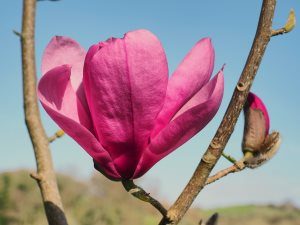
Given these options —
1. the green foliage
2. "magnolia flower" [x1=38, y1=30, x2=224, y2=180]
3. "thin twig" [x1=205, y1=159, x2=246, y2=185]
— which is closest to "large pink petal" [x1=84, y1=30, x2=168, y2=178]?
"magnolia flower" [x1=38, y1=30, x2=224, y2=180]

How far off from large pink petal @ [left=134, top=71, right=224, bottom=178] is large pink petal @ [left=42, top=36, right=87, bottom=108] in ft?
0.34

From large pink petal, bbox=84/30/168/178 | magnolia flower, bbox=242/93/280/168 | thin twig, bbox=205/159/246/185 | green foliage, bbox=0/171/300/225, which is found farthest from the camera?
green foliage, bbox=0/171/300/225

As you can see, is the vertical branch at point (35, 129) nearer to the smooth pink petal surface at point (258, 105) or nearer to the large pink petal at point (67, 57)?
the large pink petal at point (67, 57)

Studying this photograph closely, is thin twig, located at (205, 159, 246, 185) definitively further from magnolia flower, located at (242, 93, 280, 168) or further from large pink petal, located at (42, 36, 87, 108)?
large pink petal, located at (42, 36, 87, 108)

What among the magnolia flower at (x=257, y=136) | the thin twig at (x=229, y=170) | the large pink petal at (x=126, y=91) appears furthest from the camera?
the magnolia flower at (x=257, y=136)

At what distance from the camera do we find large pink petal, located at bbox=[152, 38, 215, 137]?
0.56m

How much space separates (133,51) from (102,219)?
9.56 metres

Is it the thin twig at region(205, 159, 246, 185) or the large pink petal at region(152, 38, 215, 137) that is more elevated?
the large pink petal at region(152, 38, 215, 137)

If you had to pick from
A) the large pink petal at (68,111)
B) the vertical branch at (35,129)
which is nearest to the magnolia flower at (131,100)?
the large pink petal at (68,111)

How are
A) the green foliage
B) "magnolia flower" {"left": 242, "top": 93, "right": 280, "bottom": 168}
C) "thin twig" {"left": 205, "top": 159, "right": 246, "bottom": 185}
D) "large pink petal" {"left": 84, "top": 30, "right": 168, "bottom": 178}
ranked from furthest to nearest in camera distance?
1. the green foliage
2. "magnolia flower" {"left": 242, "top": 93, "right": 280, "bottom": 168}
3. "thin twig" {"left": 205, "top": 159, "right": 246, "bottom": 185}
4. "large pink petal" {"left": 84, "top": 30, "right": 168, "bottom": 178}

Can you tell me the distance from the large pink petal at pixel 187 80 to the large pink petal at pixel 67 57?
10 centimetres

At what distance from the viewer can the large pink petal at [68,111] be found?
54 cm

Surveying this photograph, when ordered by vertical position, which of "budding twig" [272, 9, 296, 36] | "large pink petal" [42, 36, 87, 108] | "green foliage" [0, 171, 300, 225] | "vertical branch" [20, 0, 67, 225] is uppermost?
"budding twig" [272, 9, 296, 36]

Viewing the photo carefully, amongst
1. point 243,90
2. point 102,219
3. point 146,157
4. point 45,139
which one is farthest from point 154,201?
point 102,219
